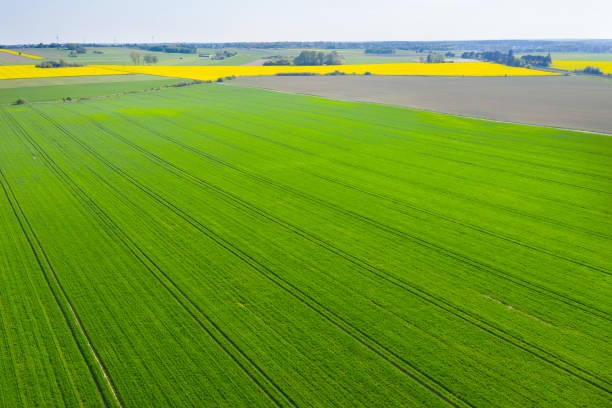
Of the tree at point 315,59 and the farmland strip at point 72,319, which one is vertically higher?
the tree at point 315,59

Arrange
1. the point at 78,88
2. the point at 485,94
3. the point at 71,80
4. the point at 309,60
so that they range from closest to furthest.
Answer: the point at 485,94
the point at 78,88
the point at 71,80
the point at 309,60

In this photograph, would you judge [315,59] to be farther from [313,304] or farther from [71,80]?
[313,304]

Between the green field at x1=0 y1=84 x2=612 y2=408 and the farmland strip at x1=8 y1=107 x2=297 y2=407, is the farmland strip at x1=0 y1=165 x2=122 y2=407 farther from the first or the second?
the farmland strip at x1=8 y1=107 x2=297 y2=407

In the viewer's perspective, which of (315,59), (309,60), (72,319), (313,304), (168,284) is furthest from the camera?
(315,59)

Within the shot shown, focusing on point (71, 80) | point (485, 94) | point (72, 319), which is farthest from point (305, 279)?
point (71, 80)

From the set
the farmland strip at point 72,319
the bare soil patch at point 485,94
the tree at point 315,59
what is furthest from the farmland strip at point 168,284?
the tree at point 315,59

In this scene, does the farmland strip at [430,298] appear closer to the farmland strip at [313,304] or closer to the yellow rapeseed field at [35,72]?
the farmland strip at [313,304]
